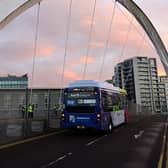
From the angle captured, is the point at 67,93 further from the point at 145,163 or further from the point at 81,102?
the point at 145,163

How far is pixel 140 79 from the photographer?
79.9 m

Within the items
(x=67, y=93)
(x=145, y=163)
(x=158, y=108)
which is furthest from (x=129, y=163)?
(x=158, y=108)

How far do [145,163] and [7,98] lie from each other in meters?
12.7

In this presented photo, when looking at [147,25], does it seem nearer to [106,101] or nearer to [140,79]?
[106,101]

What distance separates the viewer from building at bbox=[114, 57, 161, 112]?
7541 cm

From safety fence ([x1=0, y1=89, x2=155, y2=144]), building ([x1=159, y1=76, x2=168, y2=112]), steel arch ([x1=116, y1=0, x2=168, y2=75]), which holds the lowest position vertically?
safety fence ([x1=0, y1=89, x2=155, y2=144])

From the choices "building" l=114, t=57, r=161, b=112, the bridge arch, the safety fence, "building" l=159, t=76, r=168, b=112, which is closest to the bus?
the safety fence

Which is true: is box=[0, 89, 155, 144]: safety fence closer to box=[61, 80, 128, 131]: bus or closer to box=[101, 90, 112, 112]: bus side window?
box=[61, 80, 128, 131]: bus

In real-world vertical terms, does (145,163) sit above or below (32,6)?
below

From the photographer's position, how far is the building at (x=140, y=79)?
7541cm

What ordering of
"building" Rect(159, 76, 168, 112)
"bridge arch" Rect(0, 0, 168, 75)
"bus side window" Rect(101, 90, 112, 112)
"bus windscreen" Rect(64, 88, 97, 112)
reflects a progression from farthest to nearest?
"building" Rect(159, 76, 168, 112), "bridge arch" Rect(0, 0, 168, 75), "bus side window" Rect(101, 90, 112, 112), "bus windscreen" Rect(64, 88, 97, 112)

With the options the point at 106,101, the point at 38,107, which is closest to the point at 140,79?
the point at 38,107

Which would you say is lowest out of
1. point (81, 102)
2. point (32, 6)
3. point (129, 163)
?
point (129, 163)

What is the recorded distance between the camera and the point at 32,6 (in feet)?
79.2
